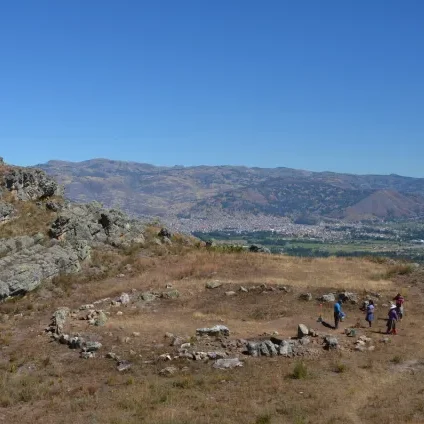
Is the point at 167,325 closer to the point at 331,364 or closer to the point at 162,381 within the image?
the point at 162,381

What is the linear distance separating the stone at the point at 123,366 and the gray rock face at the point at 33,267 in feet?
59.3

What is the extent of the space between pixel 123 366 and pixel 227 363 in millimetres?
5781

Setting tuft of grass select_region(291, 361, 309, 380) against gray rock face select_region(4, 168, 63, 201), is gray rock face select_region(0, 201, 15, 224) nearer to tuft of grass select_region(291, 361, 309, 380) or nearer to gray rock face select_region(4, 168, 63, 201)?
gray rock face select_region(4, 168, 63, 201)

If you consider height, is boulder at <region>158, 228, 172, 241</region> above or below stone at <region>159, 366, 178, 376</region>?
above

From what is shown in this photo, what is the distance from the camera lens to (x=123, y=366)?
2631cm

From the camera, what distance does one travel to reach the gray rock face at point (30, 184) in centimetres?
5797

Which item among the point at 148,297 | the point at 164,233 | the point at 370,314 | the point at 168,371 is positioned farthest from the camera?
the point at 164,233

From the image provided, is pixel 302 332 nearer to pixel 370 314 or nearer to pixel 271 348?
pixel 271 348

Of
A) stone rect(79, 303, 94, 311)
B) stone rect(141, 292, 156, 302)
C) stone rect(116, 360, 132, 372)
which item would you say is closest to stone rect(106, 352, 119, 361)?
stone rect(116, 360, 132, 372)

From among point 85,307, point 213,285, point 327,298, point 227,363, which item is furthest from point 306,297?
point 85,307

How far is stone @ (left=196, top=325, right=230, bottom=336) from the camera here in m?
30.1

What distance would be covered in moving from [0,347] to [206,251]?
2917 centimetres

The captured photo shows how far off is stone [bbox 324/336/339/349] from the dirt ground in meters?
0.50

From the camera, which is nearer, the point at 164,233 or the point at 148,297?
the point at 148,297
